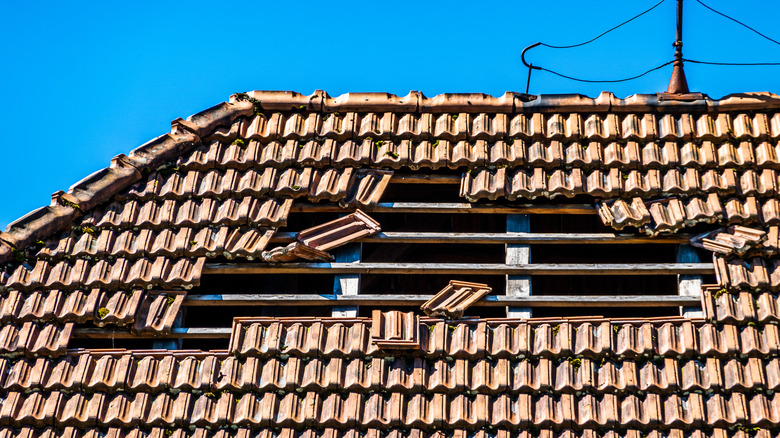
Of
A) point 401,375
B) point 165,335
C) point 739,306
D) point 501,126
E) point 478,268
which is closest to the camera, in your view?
point 401,375

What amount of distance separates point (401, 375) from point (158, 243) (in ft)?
8.56

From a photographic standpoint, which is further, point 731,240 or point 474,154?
point 474,154

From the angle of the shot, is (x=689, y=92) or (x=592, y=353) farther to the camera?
(x=689, y=92)

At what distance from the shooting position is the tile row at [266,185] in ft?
34.3

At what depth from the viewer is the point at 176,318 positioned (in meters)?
9.87

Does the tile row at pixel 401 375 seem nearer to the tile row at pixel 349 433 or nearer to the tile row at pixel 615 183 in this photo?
the tile row at pixel 349 433

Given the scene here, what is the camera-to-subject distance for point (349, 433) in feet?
28.8

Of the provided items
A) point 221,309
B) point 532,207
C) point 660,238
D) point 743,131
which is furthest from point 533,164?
point 221,309

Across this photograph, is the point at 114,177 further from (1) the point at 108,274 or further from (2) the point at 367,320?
(2) the point at 367,320

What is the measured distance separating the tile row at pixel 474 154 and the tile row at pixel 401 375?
2.11 m

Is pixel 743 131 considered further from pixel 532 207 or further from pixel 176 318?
pixel 176 318

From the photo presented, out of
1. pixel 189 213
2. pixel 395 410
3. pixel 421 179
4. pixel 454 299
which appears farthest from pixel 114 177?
pixel 395 410

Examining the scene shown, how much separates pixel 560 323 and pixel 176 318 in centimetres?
325

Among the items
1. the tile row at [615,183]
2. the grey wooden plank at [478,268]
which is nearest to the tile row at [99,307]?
the grey wooden plank at [478,268]
